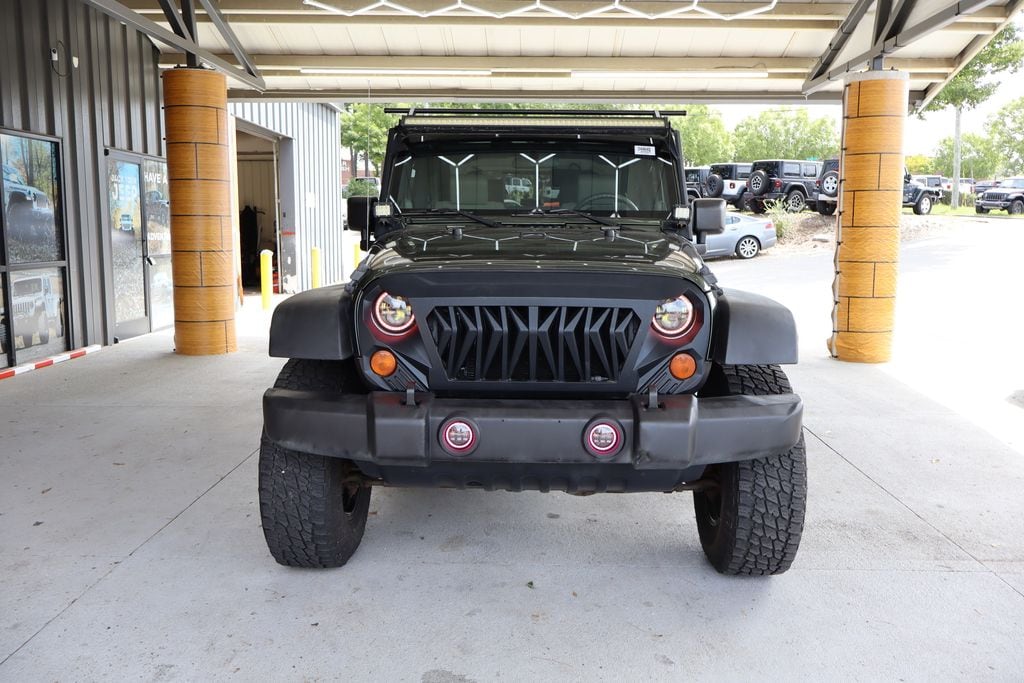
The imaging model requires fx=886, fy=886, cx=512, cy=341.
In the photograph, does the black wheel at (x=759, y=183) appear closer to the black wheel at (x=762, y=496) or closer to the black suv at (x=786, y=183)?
the black suv at (x=786, y=183)

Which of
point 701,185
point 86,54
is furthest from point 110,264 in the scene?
point 701,185

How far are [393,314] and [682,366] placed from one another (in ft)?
3.38

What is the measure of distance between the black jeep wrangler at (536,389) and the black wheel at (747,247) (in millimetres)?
18560

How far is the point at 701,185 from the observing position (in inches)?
1014

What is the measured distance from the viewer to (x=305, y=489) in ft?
10.9

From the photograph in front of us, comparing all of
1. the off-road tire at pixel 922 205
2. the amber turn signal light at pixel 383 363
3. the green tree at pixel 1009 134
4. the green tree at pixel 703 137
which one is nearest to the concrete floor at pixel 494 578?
the amber turn signal light at pixel 383 363

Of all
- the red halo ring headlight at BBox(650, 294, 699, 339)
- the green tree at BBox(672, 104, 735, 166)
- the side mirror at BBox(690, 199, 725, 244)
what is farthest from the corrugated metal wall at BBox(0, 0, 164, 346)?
the green tree at BBox(672, 104, 735, 166)

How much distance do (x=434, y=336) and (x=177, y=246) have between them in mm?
6810

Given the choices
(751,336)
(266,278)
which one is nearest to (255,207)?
(266,278)

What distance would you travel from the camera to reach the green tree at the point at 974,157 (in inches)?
1864

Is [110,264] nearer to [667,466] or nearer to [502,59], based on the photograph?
[502,59]

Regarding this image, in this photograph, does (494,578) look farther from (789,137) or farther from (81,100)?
(789,137)

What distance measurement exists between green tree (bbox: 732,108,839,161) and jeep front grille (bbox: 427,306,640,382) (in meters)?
46.2

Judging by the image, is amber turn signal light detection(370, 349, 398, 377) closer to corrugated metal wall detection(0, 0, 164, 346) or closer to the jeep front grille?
the jeep front grille
